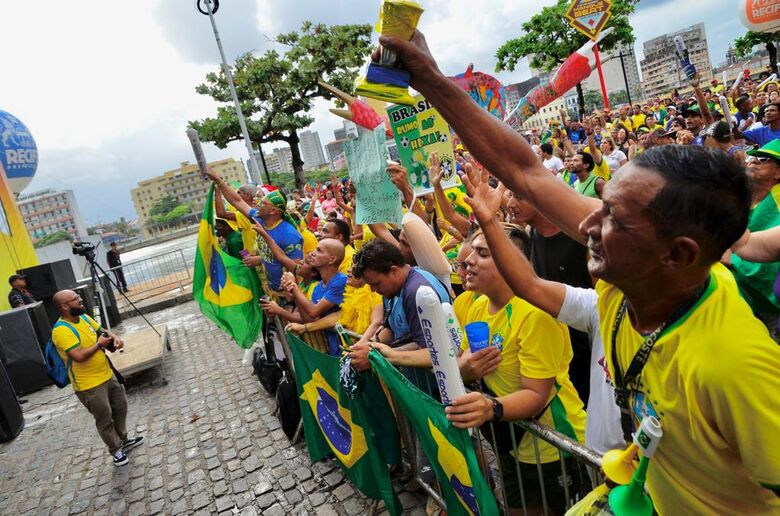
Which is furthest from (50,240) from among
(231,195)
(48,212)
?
(48,212)

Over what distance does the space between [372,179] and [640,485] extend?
11.5ft

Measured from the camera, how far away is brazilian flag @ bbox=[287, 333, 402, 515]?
3.23m

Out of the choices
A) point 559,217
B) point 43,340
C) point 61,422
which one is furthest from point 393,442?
point 43,340

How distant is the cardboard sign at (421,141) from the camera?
4.32 metres

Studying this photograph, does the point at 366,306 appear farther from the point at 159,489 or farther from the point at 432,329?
the point at 159,489

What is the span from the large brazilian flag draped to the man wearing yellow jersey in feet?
17.3

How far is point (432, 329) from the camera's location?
178 centimetres

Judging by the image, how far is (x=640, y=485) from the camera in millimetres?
1158

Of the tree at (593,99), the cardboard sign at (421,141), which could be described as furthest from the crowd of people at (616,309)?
the tree at (593,99)

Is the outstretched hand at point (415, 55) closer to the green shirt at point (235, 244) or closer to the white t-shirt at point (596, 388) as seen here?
the white t-shirt at point (596, 388)

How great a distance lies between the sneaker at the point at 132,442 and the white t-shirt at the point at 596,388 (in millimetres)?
5544

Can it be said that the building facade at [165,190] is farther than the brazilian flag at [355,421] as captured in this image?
Yes

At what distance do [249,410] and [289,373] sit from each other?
3.40 feet

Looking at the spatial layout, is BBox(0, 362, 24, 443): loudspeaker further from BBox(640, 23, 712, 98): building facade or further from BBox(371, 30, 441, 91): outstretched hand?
BBox(640, 23, 712, 98): building facade
